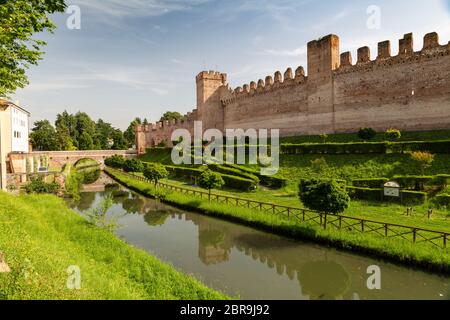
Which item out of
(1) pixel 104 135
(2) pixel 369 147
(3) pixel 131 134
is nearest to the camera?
(2) pixel 369 147

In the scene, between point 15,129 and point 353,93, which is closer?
point 353,93

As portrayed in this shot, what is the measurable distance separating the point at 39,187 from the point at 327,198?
18.3 m

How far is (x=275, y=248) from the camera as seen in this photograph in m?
12.3

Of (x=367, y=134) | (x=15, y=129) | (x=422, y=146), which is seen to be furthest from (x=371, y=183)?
(x=15, y=129)

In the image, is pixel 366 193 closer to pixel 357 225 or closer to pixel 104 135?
pixel 357 225

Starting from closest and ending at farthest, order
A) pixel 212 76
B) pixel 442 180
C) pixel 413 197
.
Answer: pixel 413 197 < pixel 442 180 < pixel 212 76

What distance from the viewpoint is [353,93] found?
28625 mm

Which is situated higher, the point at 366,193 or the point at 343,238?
the point at 366,193

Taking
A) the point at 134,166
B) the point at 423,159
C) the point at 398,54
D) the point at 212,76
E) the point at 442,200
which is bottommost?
the point at 442,200

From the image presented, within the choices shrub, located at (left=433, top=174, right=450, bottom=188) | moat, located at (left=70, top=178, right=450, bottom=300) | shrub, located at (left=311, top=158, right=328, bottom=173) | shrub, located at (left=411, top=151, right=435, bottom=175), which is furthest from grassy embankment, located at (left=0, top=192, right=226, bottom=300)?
shrub, located at (left=411, top=151, right=435, bottom=175)

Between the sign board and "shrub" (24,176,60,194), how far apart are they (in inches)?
806

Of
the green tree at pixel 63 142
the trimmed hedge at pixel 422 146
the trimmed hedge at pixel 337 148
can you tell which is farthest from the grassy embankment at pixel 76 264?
the green tree at pixel 63 142

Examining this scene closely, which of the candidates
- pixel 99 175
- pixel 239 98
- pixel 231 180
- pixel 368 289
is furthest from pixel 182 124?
pixel 368 289
